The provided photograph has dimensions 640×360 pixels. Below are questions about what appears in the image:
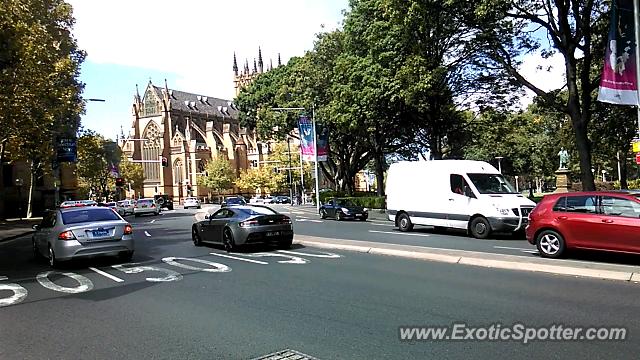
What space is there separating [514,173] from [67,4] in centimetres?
6000

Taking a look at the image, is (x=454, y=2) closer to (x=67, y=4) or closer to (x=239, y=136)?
(x=67, y=4)

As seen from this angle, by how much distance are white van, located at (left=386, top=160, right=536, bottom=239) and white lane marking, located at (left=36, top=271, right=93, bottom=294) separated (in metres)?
12.3

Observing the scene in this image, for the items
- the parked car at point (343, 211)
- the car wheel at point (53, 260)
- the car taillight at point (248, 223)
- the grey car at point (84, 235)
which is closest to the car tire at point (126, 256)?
the grey car at point (84, 235)

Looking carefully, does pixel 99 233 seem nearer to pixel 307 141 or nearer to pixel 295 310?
pixel 295 310

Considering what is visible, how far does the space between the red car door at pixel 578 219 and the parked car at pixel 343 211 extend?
58.7ft

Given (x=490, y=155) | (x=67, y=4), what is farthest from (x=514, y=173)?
(x=67, y=4)

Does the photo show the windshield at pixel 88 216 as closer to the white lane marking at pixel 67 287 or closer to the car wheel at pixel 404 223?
the white lane marking at pixel 67 287

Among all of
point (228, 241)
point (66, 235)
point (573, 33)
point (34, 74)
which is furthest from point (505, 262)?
point (34, 74)

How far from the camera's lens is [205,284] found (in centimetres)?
948

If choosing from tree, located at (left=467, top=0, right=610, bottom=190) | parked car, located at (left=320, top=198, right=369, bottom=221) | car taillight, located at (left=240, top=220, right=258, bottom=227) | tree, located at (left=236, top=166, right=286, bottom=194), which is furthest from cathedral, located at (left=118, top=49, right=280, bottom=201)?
car taillight, located at (left=240, top=220, right=258, bottom=227)

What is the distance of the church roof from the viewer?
124m

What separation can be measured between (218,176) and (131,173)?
17.9m

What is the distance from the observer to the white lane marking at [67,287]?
31.0 ft

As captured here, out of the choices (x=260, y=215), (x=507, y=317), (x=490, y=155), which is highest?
(x=490, y=155)
